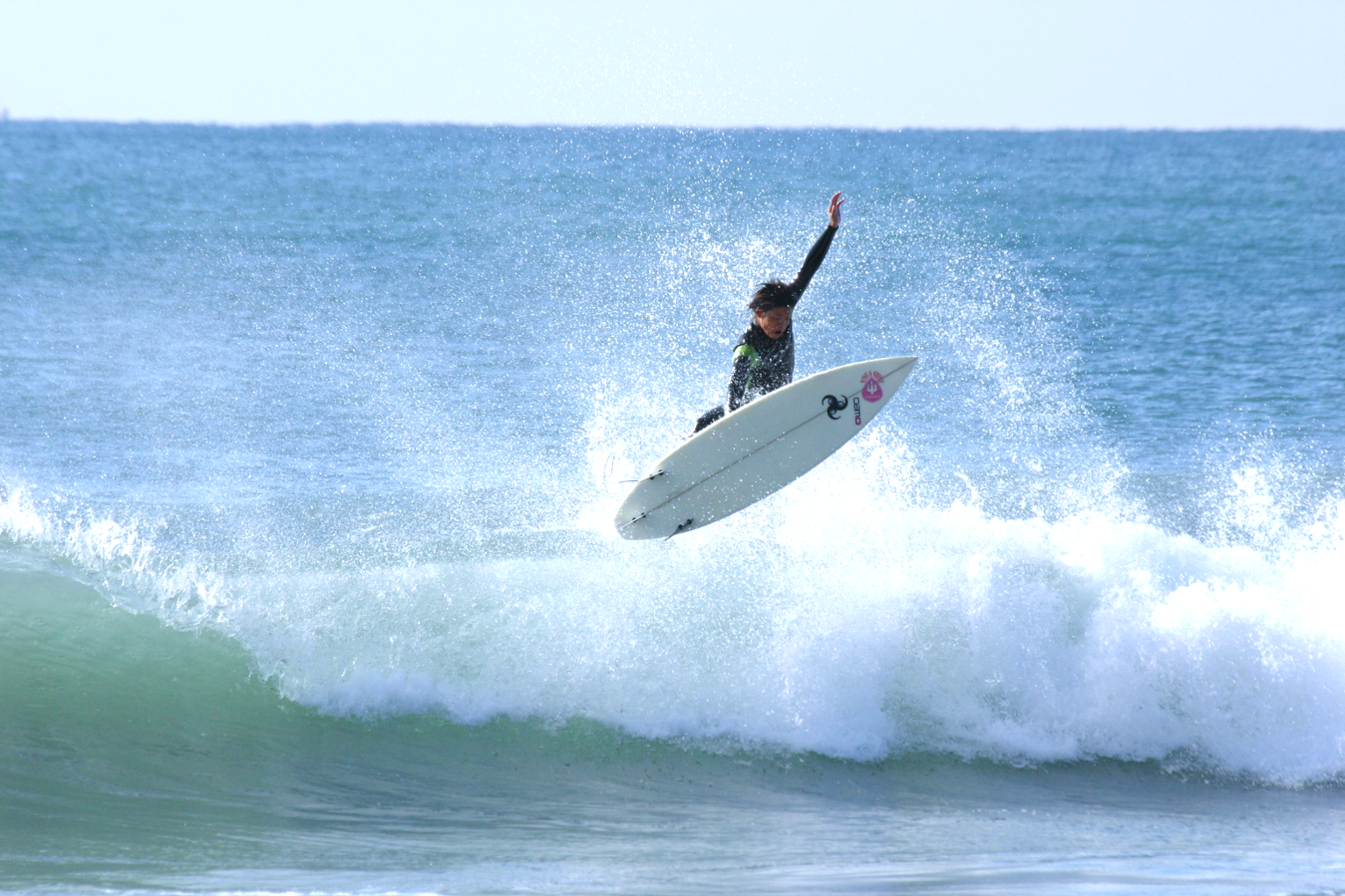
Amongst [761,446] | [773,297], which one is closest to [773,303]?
[773,297]

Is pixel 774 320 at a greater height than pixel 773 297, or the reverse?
pixel 773 297

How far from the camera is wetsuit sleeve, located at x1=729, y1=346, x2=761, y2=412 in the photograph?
7668mm

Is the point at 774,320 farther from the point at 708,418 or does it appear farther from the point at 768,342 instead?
the point at 708,418

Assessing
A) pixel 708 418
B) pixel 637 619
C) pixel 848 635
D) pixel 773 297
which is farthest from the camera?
pixel 637 619

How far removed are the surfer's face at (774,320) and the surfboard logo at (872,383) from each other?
2.03 feet

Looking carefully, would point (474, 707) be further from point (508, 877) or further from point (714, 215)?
point (714, 215)

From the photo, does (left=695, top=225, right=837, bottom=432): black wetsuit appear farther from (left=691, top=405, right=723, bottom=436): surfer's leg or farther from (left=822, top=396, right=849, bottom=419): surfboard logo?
(left=822, top=396, right=849, bottom=419): surfboard logo

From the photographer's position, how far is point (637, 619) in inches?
315

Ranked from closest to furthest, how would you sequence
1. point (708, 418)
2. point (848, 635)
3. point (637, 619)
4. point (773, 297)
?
1. point (773, 297)
2. point (848, 635)
3. point (708, 418)
4. point (637, 619)

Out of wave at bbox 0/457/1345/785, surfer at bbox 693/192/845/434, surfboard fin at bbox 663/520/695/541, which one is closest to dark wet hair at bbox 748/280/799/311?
surfer at bbox 693/192/845/434

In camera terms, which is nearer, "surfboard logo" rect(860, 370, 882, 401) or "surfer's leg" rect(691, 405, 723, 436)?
"surfboard logo" rect(860, 370, 882, 401)

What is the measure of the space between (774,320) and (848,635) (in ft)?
6.85

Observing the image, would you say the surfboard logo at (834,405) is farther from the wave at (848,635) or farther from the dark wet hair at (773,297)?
the wave at (848,635)

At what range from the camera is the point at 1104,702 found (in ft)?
24.6
